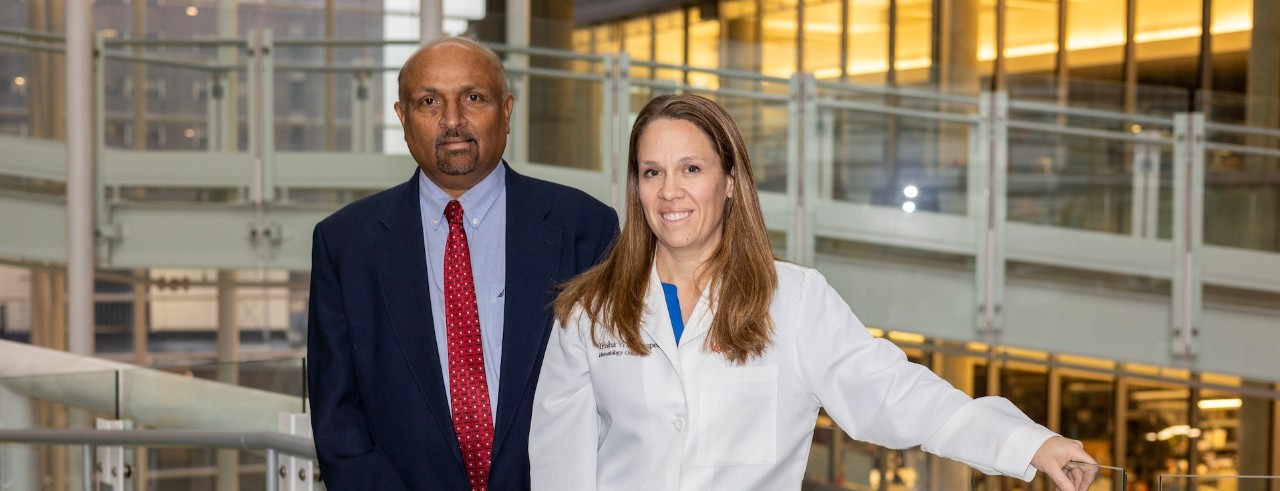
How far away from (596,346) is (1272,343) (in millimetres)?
6562

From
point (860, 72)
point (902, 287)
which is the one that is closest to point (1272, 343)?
point (902, 287)

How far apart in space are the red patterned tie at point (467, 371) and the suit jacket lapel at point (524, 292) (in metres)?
0.05

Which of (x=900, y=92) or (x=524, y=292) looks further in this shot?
(x=900, y=92)

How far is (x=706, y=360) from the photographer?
185cm

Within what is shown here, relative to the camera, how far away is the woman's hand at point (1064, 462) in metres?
1.64

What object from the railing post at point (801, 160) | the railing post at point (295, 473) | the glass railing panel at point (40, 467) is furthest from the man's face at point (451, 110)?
the railing post at point (801, 160)

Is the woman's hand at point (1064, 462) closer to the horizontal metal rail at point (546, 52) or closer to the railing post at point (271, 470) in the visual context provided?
the railing post at point (271, 470)

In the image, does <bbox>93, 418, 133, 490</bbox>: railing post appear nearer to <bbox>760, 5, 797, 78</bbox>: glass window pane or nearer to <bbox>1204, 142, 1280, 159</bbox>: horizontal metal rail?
<bbox>760, 5, 797, 78</bbox>: glass window pane

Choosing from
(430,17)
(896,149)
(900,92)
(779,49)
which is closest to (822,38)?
(779,49)

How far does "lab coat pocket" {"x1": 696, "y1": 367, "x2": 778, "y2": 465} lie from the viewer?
5.99 ft

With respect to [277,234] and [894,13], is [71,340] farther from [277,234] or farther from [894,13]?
[894,13]

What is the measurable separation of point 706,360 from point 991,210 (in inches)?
235

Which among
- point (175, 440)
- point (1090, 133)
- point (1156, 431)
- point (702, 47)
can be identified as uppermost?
point (702, 47)

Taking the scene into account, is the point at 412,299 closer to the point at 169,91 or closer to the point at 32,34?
the point at 169,91
